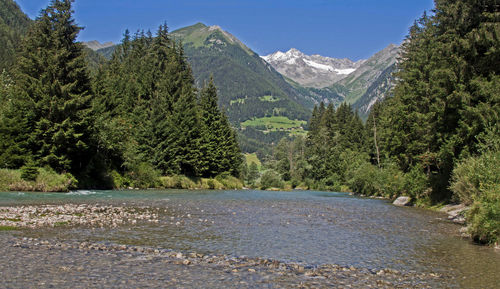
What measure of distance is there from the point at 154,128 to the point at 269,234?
48.4 metres

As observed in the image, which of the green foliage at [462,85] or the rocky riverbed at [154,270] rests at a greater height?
the green foliage at [462,85]

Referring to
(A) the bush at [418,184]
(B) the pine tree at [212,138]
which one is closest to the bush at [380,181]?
(A) the bush at [418,184]

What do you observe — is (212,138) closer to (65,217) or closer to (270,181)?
(270,181)

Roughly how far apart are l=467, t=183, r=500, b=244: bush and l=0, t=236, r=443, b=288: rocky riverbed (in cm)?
607

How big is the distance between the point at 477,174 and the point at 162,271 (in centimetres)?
1790

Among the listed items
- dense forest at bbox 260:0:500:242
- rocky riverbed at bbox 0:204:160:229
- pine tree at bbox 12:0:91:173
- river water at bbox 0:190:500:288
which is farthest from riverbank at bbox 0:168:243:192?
dense forest at bbox 260:0:500:242

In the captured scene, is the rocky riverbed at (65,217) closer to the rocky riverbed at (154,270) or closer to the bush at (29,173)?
the rocky riverbed at (154,270)

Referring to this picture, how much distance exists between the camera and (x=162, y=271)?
10.1 meters

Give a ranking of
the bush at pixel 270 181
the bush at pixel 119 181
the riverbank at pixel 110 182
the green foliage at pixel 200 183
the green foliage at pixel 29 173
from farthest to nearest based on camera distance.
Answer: the bush at pixel 270 181
the green foliage at pixel 200 183
the bush at pixel 119 181
the green foliage at pixel 29 173
the riverbank at pixel 110 182

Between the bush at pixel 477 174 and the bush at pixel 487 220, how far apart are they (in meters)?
2.25

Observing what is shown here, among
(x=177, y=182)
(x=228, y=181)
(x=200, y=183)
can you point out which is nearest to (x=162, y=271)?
(x=177, y=182)

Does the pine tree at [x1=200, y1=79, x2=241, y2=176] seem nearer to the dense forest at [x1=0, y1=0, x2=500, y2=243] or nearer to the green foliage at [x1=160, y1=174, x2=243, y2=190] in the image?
the dense forest at [x1=0, y1=0, x2=500, y2=243]

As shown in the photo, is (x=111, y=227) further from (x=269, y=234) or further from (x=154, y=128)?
(x=154, y=128)

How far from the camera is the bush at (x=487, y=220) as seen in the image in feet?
48.9
